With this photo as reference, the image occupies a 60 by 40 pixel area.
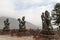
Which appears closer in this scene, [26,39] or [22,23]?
[26,39]

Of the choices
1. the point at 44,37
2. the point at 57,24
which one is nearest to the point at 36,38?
the point at 44,37

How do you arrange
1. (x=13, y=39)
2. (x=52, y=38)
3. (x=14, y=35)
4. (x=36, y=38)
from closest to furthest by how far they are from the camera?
(x=52, y=38) < (x=36, y=38) < (x=13, y=39) < (x=14, y=35)

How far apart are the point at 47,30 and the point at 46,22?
1.61m

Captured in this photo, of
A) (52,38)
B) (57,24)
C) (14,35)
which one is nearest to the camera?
(52,38)

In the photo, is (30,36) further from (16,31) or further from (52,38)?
(52,38)

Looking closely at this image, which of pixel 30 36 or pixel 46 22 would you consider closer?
pixel 46 22

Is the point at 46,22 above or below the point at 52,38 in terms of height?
above

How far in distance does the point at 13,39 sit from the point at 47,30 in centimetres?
506

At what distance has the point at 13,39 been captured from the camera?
2331cm

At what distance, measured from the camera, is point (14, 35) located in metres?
24.9

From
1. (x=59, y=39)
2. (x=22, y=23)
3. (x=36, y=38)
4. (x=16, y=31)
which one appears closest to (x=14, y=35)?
(x=16, y=31)

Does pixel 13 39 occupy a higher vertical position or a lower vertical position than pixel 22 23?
lower

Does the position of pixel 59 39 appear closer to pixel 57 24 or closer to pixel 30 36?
pixel 30 36

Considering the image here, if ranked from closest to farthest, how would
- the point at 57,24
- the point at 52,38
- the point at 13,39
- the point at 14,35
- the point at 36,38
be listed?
the point at 52,38 → the point at 36,38 → the point at 13,39 → the point at 14,35 → the point at 57,24
